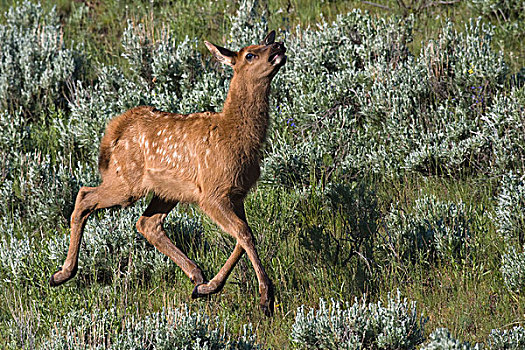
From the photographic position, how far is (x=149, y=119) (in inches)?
251

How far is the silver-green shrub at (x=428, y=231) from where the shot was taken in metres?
6.64

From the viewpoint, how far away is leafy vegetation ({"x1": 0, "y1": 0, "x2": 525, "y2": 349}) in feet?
19.4

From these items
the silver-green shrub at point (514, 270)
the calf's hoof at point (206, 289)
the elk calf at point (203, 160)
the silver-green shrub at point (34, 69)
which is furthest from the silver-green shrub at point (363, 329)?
the silver-green shrub at point (34, 69)

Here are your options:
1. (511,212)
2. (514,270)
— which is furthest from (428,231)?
(514,270)

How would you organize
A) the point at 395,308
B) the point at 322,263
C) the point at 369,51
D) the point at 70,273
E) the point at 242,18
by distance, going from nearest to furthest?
the point at 395,308
the point at 70,273
the point at 322,263
the point at 369,51
the point at 242,18

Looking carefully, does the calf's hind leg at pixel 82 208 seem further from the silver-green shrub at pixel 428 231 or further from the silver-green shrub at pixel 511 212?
the silver-green shrub at pixel 511 212

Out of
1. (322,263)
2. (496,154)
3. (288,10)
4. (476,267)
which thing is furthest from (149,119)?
(288,10)

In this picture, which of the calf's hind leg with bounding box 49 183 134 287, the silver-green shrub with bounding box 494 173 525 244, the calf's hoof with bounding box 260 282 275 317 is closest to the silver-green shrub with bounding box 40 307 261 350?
the calf's hoof with bounding box 260 282 275 317

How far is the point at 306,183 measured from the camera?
8234mm

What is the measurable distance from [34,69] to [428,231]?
6.64 metres

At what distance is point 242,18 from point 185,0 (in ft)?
6.69

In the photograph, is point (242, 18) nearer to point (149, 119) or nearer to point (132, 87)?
point (132, 87)

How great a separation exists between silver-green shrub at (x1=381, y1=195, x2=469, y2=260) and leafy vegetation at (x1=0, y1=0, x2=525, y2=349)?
0.07ft

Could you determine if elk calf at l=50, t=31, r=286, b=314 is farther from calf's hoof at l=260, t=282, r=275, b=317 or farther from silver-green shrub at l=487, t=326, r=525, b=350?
silver-green shrub at l=487, t=326, r=525, b=350
